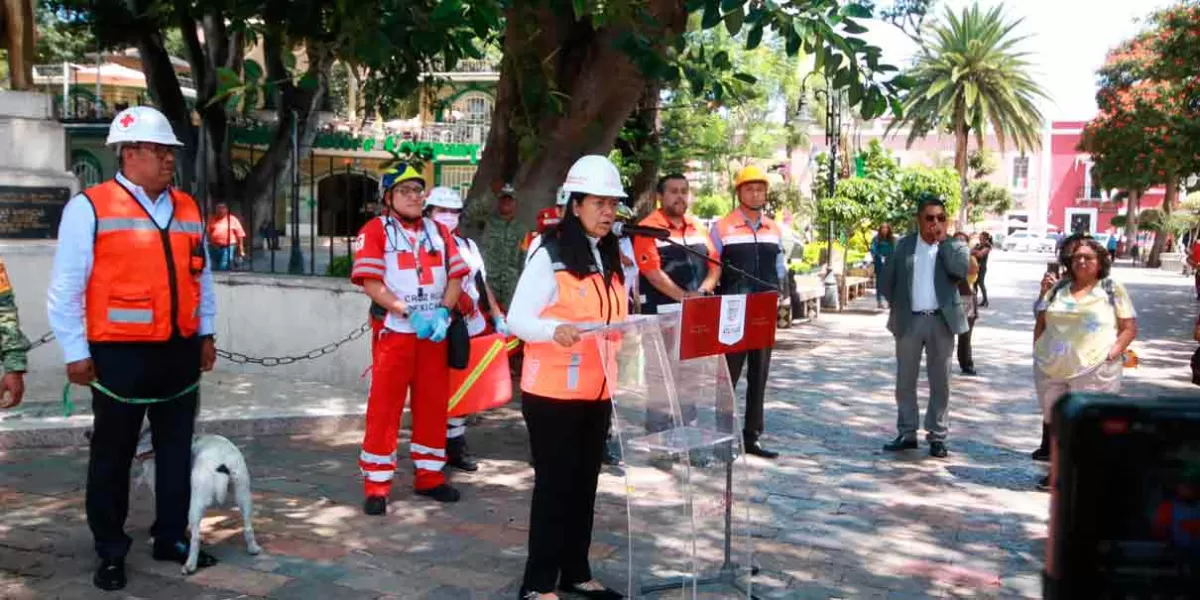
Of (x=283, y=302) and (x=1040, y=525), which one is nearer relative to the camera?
(x=1040, y=525)

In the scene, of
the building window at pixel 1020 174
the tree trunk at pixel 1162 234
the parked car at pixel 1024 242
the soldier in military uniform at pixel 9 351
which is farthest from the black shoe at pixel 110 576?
the building window at pixel 1020 174

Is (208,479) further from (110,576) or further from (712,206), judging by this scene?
(712,206)

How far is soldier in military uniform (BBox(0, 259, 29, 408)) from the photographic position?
4871 millimetres

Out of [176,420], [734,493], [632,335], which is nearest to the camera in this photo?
[632,335]

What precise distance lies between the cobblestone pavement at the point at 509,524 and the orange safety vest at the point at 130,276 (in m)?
1.14

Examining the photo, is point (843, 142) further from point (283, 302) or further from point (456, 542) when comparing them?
point (456, 542)

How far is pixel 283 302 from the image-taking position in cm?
980

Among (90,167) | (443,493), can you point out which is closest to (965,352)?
(443,493)

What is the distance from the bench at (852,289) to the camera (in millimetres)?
20906

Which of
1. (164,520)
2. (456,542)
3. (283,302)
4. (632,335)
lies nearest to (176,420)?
(164,520)

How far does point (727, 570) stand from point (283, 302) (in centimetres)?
620

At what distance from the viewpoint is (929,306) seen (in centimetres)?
775

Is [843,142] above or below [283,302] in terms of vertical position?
above

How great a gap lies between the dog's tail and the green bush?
15.7 feet
